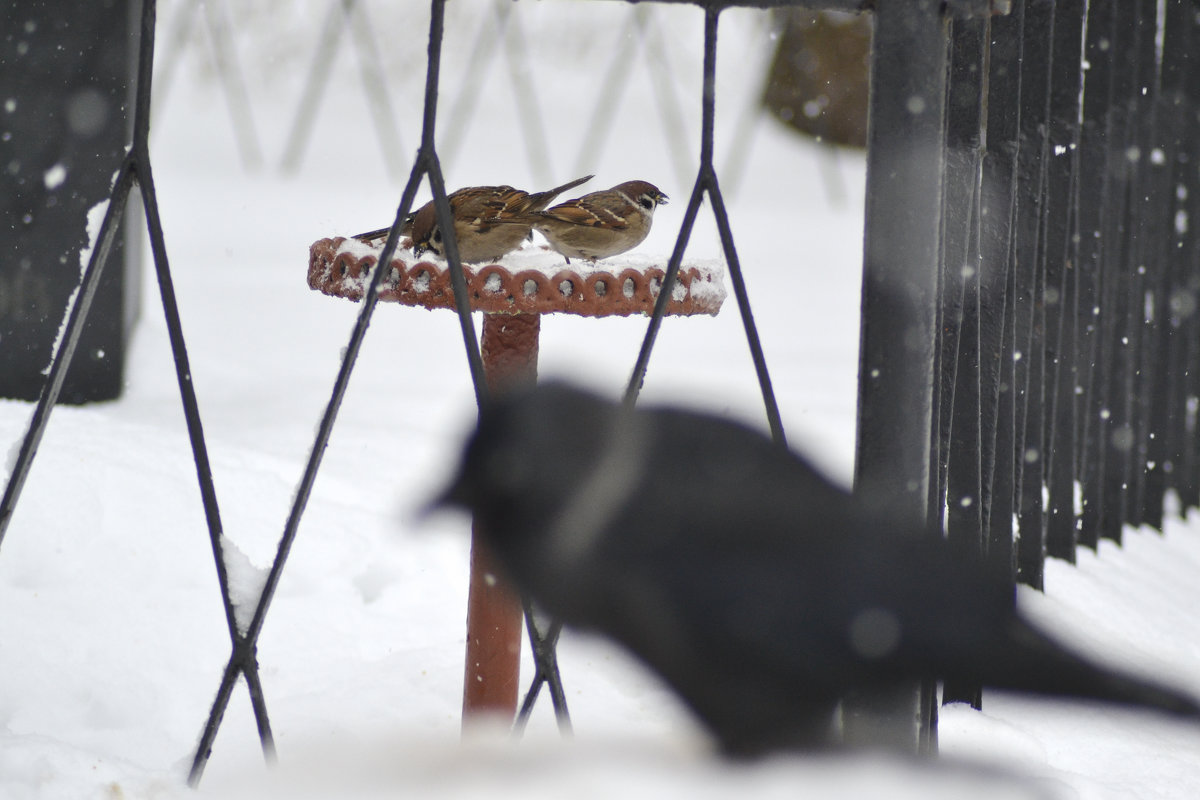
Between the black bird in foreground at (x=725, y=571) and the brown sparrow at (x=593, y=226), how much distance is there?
959mm

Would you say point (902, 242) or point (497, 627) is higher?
point (902, 242)

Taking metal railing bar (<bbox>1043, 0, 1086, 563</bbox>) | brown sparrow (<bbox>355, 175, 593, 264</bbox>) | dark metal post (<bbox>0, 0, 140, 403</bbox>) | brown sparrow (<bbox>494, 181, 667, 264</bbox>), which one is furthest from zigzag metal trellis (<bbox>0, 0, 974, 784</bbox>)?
dark metal post (<bbox>0, 0, 140, 403</bbox>)

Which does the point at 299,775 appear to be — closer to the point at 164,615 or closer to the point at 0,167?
the point at 164,615

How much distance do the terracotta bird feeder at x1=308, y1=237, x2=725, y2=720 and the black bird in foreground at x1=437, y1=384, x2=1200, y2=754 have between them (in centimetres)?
71

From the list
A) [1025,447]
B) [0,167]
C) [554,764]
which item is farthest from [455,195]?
[0,167]

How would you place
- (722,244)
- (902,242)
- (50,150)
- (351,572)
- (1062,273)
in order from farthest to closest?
(50,150) → (1062,273) → (351,572) → (722,244) → (902,242)

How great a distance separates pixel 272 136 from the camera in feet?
24.3

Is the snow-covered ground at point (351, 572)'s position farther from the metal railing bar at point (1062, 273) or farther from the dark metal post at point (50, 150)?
the dark metal post at point (50, 150)

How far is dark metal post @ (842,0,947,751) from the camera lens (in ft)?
2.64

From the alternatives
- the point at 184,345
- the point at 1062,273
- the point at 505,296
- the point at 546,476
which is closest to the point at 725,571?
the point at 546,476

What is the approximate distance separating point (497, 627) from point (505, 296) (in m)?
0.48

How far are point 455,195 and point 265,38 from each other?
6467mm

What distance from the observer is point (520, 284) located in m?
1.25

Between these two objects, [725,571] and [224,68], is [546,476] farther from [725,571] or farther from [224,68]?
[224,68]
